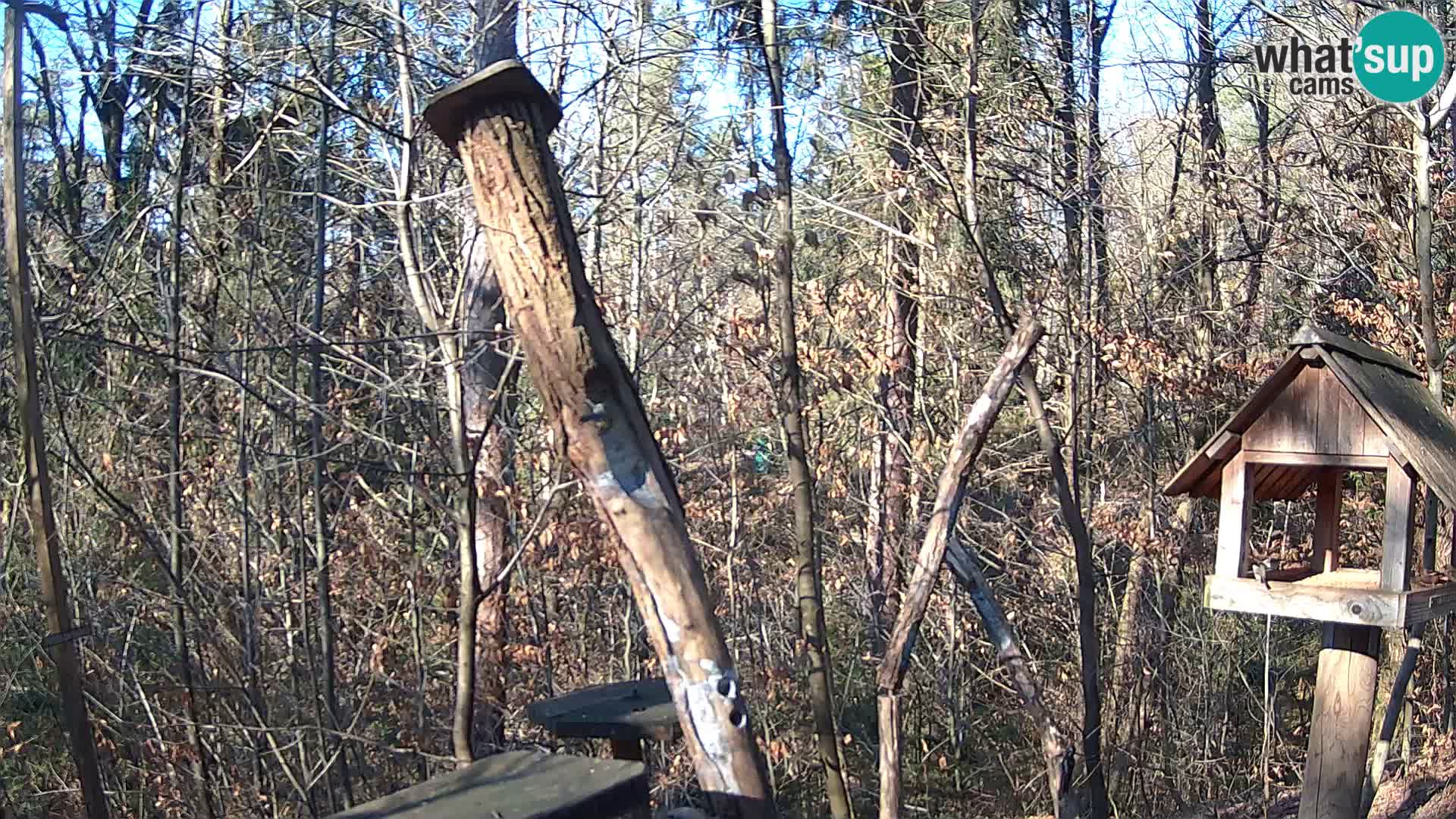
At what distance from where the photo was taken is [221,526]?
22.6 ft

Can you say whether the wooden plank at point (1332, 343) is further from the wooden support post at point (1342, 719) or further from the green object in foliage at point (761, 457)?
the green object in foliage at point (761, 457)

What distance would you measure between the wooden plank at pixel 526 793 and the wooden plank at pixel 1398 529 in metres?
2.76

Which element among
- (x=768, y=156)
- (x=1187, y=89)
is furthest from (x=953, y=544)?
(x=1187, y=89)

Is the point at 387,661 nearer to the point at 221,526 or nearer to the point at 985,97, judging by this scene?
the point at 221,526

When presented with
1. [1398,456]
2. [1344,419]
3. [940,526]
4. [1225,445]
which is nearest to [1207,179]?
[1225,445]

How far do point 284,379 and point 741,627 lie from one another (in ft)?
11.7

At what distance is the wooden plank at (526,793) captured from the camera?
9.89ft

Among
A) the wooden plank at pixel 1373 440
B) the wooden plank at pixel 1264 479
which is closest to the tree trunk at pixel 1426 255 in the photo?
the wooden plank at pixel 1264 479

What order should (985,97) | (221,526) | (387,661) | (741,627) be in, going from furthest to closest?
(741,627), (985,97), (387,661), (221,526)

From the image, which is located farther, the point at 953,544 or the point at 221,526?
the point at 221,526

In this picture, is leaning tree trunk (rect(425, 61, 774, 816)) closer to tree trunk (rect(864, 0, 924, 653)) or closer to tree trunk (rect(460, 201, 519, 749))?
tree trunk (rect(460, 201, 519, 749))

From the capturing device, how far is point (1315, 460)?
4.47 m

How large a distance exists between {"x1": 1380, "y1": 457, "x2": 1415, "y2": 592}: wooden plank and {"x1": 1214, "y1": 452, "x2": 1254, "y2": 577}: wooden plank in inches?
18.6

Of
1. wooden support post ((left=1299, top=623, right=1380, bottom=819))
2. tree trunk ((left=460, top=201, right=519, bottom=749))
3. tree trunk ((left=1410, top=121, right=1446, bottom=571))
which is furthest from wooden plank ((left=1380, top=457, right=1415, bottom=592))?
tree trunk ((left=460, top=201, right=519, bottom=749))
